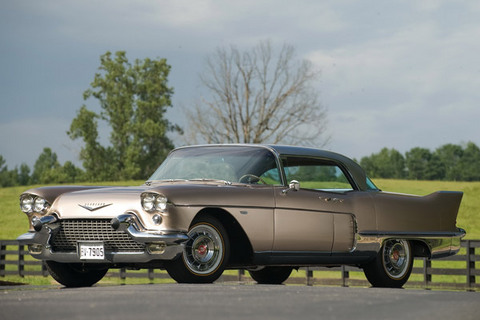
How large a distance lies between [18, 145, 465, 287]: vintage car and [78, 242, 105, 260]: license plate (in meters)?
0.01

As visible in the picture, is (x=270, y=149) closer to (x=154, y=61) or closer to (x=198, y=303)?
(x=198, y=303)

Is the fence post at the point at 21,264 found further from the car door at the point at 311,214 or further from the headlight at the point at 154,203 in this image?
the headlight at the point at 154,203

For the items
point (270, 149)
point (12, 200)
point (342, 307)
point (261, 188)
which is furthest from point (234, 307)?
point (12, 200)

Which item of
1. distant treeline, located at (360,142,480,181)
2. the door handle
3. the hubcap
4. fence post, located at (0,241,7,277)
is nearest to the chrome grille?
the hubcap

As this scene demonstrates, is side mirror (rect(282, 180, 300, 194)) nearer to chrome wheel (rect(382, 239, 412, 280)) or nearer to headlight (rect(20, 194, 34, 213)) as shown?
chrome wheel (rect(382, 239, 412, 280))

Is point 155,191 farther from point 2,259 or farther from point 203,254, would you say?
point 2,259

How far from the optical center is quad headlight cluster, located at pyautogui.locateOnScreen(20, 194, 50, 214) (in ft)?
35.5

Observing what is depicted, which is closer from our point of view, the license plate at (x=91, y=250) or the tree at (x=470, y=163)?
the license plate at (x=91, y=250)

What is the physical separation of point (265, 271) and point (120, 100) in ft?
198

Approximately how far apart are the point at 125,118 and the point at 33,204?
61344 millimetres

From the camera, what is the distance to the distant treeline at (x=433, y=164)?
12275cm

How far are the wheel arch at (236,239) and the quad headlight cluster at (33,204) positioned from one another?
8.04ft

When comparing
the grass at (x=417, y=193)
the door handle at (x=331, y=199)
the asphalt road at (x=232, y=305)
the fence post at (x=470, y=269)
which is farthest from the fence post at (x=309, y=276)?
the asphalt road at (x=232, y=305)

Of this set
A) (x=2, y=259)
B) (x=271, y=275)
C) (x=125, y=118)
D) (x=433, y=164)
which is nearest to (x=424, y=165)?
(x=433, y=164)
